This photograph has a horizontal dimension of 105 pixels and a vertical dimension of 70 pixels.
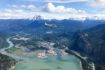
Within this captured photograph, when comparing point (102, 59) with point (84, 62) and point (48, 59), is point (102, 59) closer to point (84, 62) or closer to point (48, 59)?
point (84, 62)

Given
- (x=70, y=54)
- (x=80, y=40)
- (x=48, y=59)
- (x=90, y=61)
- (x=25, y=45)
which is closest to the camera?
(x=90, y=61)

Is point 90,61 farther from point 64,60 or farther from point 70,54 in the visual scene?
point 70,54

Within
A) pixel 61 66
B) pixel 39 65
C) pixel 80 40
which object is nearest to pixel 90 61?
pixel 61 66

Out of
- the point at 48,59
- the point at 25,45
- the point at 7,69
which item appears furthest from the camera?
the point at 25,45

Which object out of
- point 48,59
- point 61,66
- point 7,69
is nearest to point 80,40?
point 48,59

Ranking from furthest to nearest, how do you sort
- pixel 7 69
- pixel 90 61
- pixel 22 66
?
pixel 90 61
pixel 22 66
pixel 7 69

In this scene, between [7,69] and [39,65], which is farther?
[39,65]
